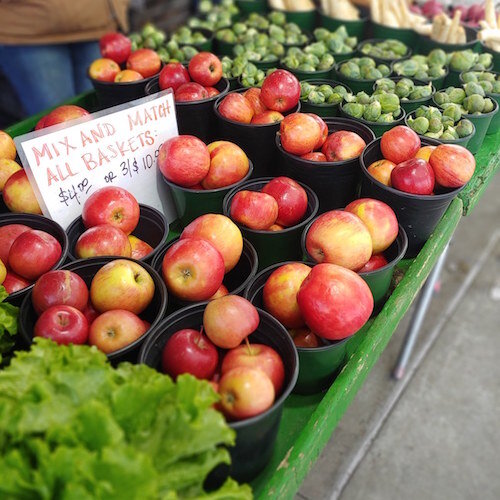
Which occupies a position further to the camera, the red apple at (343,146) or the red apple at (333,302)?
the red apple at (343,146)

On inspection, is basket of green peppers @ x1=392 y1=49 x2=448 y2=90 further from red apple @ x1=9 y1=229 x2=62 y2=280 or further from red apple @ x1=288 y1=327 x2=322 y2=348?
red apple @ x1=9 y1=229 x2=62 y2=280

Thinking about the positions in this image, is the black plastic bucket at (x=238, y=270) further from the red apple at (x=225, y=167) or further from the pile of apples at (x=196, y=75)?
the pile of apples at (x=196, y=75)

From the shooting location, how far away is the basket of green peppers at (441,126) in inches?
59.4

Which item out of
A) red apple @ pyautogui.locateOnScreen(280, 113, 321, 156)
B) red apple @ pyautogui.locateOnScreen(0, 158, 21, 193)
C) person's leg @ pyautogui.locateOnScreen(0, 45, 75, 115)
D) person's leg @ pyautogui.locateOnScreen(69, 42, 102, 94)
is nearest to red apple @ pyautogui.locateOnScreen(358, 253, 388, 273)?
red apple @ pyautogui.locateOnScreen(280, 113, 321, 156)

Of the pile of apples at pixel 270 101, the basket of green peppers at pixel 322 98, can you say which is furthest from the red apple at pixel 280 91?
the basket of green peppers at pixel 322 98

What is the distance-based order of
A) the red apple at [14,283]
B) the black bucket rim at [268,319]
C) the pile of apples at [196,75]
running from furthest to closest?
the pile of apples at [196,75] → the red apple at [14,283] → the black bucket rim at [268,319]

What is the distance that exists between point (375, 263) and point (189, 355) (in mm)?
569

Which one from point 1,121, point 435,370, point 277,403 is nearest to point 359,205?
point 277,403

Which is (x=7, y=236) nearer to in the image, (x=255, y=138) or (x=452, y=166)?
(x=255, y=138)

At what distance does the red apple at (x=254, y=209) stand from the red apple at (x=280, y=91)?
1.40 feet

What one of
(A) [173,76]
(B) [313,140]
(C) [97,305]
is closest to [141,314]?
(C) [97,305]

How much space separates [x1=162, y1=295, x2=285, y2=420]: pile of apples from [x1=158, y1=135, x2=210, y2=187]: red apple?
19.5 inches

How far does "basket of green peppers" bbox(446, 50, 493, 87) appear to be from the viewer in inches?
75.7

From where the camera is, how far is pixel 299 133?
138 cm
